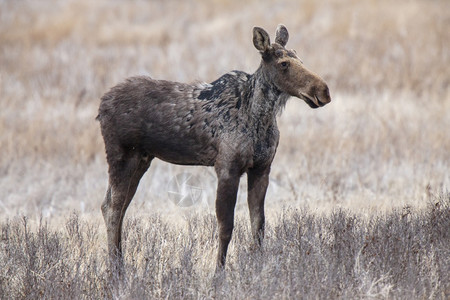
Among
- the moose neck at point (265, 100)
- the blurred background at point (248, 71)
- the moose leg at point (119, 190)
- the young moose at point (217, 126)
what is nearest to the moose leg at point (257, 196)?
the young moose at point (217, 126)

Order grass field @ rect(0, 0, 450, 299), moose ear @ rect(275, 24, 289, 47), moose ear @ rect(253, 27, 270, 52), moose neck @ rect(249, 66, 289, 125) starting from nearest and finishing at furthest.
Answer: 1. grass field @ rect(0, 0, 450, 299)
2. moose ear @ rect(253, 27, 270, 52)
3. moose neck @ rect(249, 66, 289, 125)
4. moose ear @ rect(275, 24, 289, 47)

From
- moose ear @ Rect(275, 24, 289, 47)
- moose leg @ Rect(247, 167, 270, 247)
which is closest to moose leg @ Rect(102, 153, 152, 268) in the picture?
moose leg @ Rect(247, 167, 270, 247)

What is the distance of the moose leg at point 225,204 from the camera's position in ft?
21.3

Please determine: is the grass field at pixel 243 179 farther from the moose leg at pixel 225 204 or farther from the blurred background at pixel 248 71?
the moose leg at pixel 225 204

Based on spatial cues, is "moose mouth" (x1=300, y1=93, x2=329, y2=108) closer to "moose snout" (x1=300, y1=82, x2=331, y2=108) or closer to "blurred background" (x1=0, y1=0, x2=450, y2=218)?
"moose snout" (x1=300, y1=82, x2=331, y2=108)

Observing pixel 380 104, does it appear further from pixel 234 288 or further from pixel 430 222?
pixel 234 288

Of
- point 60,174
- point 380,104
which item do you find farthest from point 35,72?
point 380,104

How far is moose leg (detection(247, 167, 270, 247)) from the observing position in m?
6.71

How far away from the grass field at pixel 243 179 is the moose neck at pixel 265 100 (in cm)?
114

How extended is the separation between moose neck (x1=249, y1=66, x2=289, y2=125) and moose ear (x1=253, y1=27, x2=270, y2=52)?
0.23 m

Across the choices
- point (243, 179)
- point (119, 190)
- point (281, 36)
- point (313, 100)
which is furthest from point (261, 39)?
point (243, 179)

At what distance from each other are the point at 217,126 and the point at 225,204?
716 mm

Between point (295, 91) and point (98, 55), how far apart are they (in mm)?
11998

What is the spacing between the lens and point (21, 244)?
7.00 m
